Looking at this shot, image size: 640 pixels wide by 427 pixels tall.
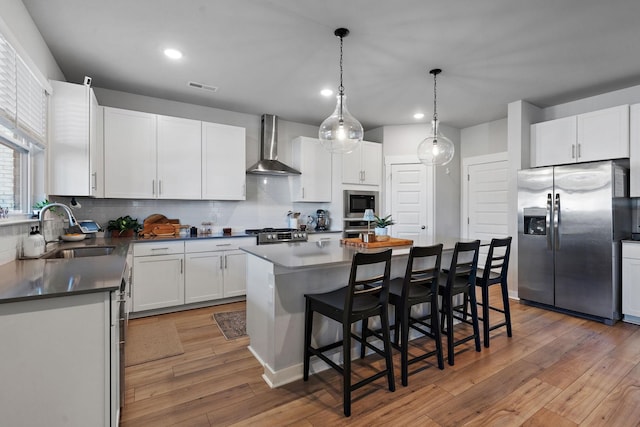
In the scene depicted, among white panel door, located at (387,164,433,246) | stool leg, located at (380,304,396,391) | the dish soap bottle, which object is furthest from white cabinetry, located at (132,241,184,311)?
white panel door, located at (387,164,433,246)

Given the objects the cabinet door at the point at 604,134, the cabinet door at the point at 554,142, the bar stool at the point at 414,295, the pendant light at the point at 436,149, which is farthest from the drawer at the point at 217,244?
the cabinet door at the point at 604,134

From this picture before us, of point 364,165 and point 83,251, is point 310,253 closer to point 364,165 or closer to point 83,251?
point 83,251

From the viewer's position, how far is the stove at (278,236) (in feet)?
13.8

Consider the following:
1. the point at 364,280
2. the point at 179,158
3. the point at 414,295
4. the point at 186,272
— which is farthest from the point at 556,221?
the point at 179,158

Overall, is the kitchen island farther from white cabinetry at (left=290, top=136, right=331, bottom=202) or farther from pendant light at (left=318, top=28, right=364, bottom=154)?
white cabinetry at (left=290, top=136, right=331, bottom=202)

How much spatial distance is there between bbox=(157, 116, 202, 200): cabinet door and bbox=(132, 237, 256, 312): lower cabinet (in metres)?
0.68

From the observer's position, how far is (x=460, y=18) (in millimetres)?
2400

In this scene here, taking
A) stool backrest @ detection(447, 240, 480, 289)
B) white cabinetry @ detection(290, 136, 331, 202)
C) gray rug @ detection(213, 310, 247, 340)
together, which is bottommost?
gray rug @ detection(213, 310, 247, 340)

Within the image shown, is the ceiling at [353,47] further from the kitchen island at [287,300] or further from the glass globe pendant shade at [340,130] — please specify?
the kitchen island at [287,300]

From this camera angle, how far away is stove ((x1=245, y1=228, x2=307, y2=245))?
4.22 meters

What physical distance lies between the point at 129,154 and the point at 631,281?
5640 millimetres

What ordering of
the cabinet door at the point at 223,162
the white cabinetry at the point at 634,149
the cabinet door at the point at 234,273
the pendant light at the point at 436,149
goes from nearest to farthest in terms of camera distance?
the pendant light at the point at 436,149, the white cabinetry at the point at 634,149, the cabinet door at the point at 234,273, the cabinet door at the point at 223,162

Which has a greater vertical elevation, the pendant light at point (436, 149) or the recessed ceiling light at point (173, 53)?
the recessed ceiling light at point (173, 53)

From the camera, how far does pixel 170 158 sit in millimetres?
3916
